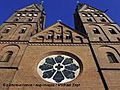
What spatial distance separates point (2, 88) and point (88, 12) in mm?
16469

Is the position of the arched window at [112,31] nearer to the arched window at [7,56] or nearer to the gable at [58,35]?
the gable at [58,35]

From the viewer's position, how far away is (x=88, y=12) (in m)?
29.6

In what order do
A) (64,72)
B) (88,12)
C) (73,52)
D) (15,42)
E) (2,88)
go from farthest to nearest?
(88,12) → (15,42) → (73,52) → (64,72) → (2,88)

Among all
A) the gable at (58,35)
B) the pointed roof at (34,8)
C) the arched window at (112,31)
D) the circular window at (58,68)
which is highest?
the pointed roof at (34,8)

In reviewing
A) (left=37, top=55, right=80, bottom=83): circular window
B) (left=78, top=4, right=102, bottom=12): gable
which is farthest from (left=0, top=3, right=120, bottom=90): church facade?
(left=78, top=4, right=102, bottom=12): gable

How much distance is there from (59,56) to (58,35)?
3702 millimetres

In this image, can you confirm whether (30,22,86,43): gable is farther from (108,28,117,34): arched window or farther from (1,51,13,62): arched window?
(108,28,117,34): arched window

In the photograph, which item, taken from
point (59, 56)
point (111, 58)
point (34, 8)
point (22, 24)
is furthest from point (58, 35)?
point (34, 8)

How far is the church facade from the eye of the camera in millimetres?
16031

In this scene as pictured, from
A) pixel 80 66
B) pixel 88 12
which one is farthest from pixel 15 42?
pixel 88 12

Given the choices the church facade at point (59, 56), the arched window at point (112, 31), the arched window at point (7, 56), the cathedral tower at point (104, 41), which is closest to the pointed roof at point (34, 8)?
the church facade at point (59, 56)

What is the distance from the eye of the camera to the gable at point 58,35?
21.5 metres

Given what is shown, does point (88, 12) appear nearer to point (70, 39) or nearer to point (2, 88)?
point (70, 39)

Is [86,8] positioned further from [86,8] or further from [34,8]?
[34,8]
